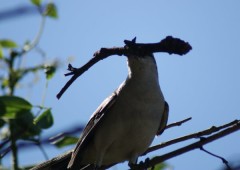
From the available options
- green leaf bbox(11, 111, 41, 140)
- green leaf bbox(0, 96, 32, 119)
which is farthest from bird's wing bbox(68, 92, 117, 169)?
green leaf bbox(0, 96, 32, 119)

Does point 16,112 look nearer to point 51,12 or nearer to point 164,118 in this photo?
point 51,12

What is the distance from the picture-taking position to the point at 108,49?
3.00 meters

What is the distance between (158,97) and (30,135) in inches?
108

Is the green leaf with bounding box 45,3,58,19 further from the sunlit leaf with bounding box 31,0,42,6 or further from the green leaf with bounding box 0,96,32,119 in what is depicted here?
the green leaf with bounding box 0,96,32,119

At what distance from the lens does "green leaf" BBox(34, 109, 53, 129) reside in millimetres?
2300

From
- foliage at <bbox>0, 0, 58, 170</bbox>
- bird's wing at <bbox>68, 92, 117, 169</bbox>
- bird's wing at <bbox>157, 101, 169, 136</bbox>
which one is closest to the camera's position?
foliage at <bbox>0, 0, 58, 170</bbox>

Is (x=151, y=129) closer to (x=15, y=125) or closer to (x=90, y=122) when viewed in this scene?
(x=90, y=122)

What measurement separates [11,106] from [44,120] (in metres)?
0.37

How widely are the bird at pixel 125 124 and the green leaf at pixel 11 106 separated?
2.24 metres

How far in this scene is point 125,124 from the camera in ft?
14.1

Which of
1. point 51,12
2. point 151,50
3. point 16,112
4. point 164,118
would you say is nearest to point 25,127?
point 16,112

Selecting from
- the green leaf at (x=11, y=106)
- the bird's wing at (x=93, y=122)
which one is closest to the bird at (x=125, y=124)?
the bird's wing at (x=93, y=122)

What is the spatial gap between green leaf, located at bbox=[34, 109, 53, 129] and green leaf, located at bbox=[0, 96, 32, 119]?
219 mm

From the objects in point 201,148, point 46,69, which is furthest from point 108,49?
point 201,148
